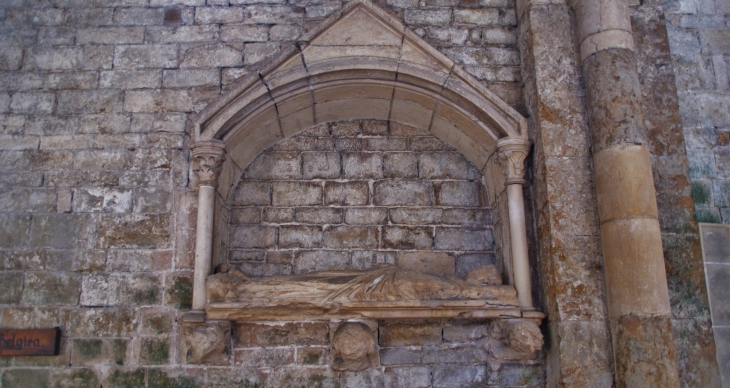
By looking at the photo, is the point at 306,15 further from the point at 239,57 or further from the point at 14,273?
the point at 14,273

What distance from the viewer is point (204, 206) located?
163 inches

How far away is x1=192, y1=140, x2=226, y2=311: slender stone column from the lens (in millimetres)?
4027

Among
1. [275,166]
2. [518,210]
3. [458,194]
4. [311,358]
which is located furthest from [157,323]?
[518,210]

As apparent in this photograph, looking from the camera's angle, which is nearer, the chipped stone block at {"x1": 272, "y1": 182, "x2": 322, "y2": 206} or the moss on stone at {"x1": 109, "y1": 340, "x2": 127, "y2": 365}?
the moss on stone at {"x1": 109, "y1": 340, "x2": 127, "y2": 365}

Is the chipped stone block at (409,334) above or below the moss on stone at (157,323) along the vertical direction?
below

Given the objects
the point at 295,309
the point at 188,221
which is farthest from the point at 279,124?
the point at 295,309

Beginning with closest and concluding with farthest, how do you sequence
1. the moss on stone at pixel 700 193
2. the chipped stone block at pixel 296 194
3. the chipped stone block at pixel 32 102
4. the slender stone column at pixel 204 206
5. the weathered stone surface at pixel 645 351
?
the weathered stone surface at pixel 645 351, the slender stone column at pixel 204 206, the moss on stone at pixel 700 193, the chipped stone block at pixel 32 102, the chipped stone block at pixel 296 194

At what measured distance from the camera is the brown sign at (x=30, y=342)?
13.0 ft

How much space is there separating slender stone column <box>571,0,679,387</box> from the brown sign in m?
3.53

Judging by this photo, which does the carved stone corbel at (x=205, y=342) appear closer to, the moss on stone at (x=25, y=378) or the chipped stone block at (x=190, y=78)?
the moss on stone at (x=25, y=378)

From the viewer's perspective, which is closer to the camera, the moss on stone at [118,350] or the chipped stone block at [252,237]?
the moss on stone at [118,350]

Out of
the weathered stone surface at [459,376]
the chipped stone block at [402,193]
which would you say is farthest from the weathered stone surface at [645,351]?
the chipped stone block at [402,193]

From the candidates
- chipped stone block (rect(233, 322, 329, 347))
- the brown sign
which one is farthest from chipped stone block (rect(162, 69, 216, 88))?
the brown sign

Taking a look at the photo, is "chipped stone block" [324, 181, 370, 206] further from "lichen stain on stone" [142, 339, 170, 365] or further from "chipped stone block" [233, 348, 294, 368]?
"lichen stain on stone" [142, 339, 170, 365]
